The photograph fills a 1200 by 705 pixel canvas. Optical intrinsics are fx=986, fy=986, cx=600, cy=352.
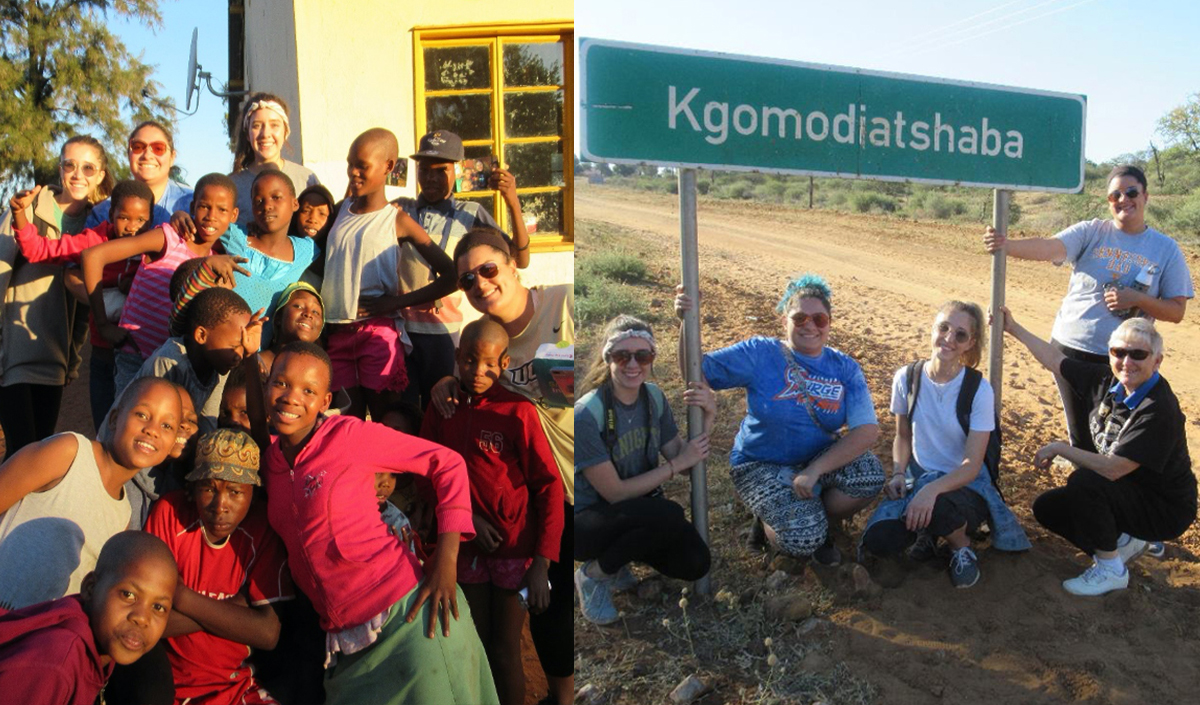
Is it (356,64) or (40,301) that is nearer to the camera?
(40,301)

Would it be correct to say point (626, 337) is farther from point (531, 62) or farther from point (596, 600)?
point (531, 62)

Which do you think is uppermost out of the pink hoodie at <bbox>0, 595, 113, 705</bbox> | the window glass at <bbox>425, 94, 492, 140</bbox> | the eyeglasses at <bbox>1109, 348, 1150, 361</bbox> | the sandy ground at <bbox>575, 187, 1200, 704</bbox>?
the window glass at <bbox>425, 94, 492, 140</bbox>

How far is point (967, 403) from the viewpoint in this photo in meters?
3.78

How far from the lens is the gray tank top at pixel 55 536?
2.46 m

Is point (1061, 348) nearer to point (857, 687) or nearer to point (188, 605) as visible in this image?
point (857, 687)

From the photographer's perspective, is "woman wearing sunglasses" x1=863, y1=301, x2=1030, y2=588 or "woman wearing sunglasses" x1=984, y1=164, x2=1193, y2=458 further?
"woman wearing sunglasses" x1=984, y1=164, x2=1193, y2=458

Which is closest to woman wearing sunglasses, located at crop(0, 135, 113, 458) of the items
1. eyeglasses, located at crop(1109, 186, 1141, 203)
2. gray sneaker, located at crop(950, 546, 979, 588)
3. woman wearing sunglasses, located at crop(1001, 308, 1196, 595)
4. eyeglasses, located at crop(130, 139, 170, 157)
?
eyeglasses, located at crop(130, 139, 170, 157)

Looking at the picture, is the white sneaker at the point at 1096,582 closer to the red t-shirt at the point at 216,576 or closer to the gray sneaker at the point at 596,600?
the gray sneaker at the point at 596,600

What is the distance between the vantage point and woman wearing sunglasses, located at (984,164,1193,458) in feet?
13.4

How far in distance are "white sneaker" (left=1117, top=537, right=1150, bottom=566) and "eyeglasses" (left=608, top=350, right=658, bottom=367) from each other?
206cm

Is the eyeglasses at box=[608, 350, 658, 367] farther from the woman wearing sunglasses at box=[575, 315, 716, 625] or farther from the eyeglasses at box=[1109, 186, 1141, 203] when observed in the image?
the eyeglasses at box=[1109, 186, 1141, 203]

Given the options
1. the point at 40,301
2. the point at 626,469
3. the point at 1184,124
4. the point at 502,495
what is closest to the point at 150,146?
the point at 40,301

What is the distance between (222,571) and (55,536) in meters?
0.41

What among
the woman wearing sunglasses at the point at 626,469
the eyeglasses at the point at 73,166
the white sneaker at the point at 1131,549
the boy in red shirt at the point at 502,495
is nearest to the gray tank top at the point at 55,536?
the boy in red shirt at the point at 502,495
